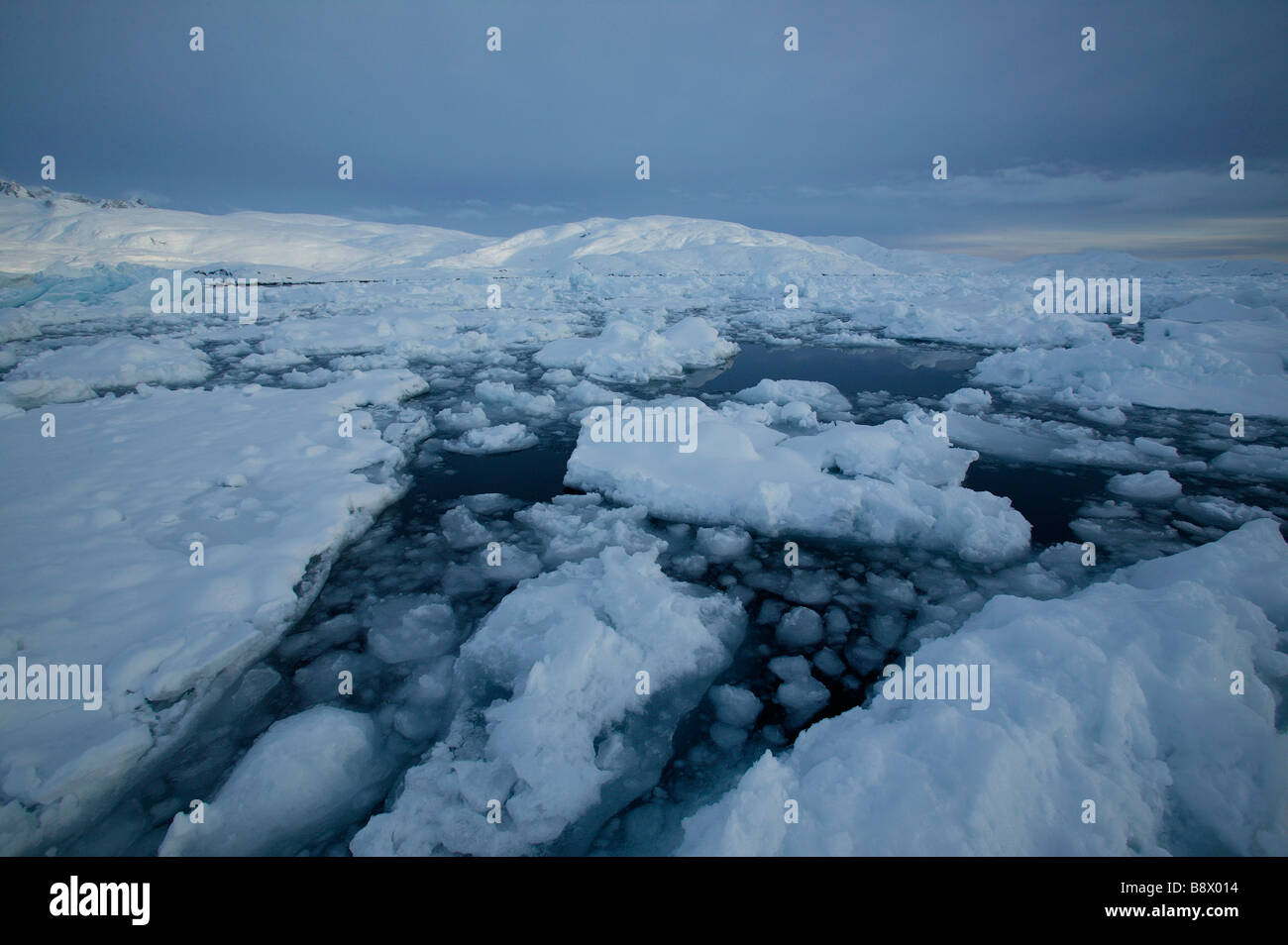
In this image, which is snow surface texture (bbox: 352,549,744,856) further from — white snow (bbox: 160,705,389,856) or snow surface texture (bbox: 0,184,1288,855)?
white snow (bbox: 160,705,389,856)

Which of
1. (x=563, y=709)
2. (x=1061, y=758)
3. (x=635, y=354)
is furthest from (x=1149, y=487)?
(x=635, y=354)

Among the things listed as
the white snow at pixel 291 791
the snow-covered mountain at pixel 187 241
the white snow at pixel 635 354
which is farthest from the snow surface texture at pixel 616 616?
the snow-covered mountain at pixel 187 241

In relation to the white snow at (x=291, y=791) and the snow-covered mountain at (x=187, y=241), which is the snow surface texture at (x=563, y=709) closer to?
the white snow at (x=291, y=791)

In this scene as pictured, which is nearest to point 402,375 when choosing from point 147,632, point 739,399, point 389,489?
point 389,489

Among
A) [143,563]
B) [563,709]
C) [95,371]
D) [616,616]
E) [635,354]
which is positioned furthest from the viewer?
[635,354]

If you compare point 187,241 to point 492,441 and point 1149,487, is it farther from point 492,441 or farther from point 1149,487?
point 1149,487

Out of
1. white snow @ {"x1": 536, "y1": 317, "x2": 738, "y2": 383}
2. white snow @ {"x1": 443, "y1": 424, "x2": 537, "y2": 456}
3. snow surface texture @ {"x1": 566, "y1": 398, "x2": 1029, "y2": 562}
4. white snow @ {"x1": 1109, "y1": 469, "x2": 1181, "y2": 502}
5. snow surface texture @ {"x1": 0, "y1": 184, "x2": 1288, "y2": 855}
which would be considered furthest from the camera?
white snow @ {"x1": 536, "y1": 317, "x2": 738, "y2": 383}

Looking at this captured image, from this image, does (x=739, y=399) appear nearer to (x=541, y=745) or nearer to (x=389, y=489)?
(x=389, y=489)

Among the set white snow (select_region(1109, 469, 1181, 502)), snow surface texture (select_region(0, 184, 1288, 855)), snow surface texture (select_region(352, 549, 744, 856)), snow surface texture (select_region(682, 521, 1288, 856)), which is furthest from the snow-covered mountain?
white snow (select_region(1109, 469, 1181, 502))
